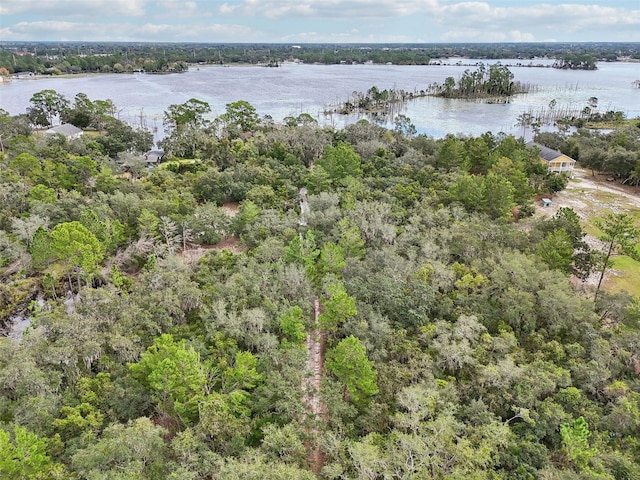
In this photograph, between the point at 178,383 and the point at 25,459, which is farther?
the point at 178,383

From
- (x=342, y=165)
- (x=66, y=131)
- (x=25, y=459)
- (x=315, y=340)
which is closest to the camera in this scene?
(x=25, y=459)

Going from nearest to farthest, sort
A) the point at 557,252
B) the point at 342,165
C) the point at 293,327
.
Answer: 1. the point at 293,327
2. the point at 557,252
3. the point at 342,165

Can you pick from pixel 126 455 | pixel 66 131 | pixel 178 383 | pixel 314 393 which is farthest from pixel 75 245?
pixel 66 131

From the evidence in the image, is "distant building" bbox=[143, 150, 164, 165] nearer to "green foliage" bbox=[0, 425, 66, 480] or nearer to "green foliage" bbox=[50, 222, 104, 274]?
"green foliage" bbox=[50, 222, 104, 274]

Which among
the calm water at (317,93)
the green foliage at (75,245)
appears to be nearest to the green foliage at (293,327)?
the green foliage at (75,245)

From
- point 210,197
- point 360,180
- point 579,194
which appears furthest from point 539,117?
point 210,197

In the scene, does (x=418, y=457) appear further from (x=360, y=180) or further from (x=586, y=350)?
(x=360, y=180)

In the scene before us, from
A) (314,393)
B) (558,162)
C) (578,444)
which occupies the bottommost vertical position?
(314,393)

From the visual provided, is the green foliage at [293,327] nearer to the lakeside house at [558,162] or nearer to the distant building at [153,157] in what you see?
the distant building at [153,157]

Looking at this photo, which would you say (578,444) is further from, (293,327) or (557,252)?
(557,252)
